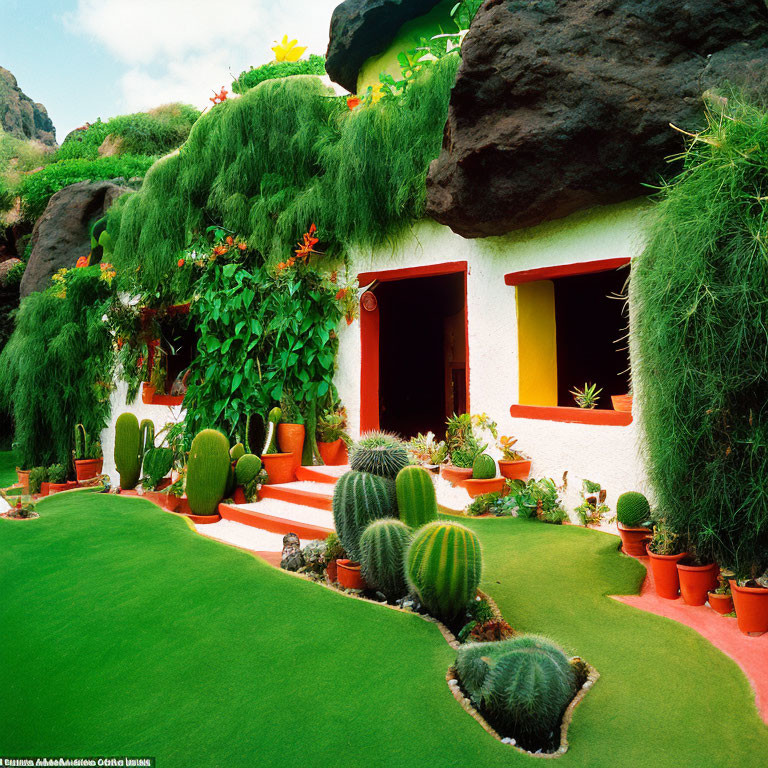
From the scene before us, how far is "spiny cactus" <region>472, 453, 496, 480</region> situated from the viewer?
5.68m

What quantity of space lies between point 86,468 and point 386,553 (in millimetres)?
7352

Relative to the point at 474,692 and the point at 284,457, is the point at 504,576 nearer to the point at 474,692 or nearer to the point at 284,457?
the point at 474,692

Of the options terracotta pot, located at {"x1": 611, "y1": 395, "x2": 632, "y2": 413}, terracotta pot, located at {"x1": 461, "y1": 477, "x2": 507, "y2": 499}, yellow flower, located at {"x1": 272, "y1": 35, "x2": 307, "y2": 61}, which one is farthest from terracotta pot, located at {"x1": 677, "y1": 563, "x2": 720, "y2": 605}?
yellow flower, located at {"x1": 272, "y1": 35, "x2": 307, "y2": 61}

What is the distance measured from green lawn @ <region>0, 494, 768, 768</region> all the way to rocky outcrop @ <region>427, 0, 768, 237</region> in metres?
2.74

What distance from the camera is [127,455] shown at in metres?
Result: 7.61

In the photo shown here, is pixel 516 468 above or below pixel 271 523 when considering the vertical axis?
above

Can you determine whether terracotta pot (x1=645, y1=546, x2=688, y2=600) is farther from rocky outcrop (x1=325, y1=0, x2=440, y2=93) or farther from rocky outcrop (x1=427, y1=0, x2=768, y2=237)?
rocky outcrop (x1=325, y1=0, x2=440, y2=93)

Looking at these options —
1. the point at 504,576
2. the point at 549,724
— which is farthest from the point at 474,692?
the point at 504,576

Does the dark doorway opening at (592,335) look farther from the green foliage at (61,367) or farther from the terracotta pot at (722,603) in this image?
the green foliage at (61,367)

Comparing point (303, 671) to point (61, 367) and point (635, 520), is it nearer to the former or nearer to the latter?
point (635, 520)

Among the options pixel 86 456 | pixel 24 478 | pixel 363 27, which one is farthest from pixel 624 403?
pixel 24 478

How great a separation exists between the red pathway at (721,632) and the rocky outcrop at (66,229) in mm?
11580

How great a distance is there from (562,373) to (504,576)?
4045mm

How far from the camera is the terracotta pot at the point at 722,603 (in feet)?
11.5
